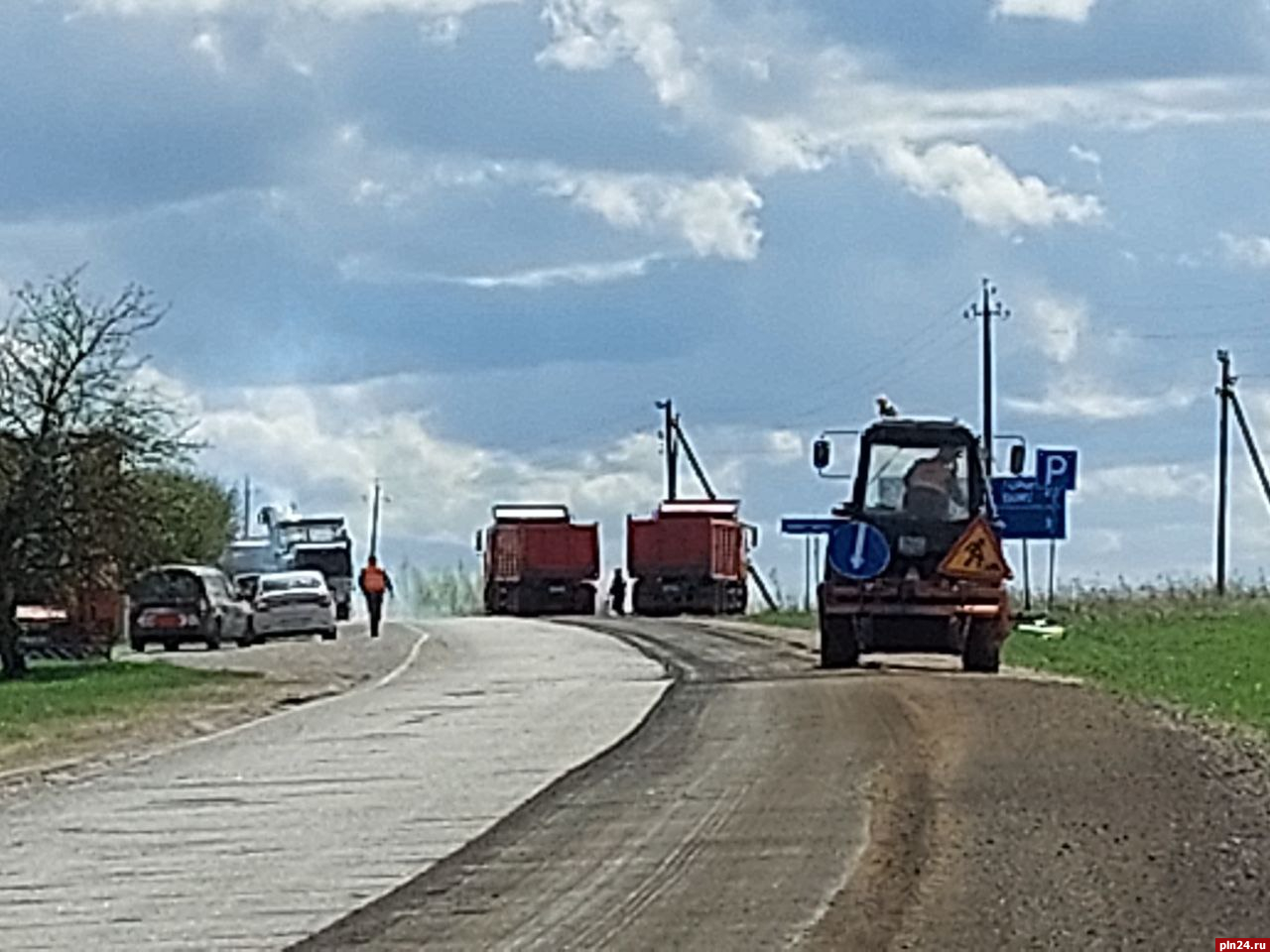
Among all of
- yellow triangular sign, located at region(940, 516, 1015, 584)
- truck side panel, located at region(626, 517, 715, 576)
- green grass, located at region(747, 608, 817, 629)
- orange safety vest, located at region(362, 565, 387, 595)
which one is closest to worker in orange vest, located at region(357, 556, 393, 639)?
orange safety vest, located at region(362, 565, 387, 595)

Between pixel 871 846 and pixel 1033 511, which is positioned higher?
pixel 1033 511

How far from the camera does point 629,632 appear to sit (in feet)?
167

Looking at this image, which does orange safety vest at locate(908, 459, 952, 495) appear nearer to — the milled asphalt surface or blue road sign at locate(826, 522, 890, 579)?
blue road sign at locate(826, 522, 890, 579)

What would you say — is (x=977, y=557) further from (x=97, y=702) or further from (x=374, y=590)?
(x=374, y=590)

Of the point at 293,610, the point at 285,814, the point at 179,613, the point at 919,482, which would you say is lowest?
the point at 285,814

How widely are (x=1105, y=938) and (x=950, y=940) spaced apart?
0.66 metres

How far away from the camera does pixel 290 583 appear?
185 ft

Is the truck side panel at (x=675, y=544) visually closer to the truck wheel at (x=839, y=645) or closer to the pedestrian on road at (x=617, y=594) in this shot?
the pedestrian on road at (x=617, y=594)

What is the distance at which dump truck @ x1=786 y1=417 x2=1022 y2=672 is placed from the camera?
34.1m

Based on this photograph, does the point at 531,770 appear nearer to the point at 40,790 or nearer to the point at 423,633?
the point at 40,790

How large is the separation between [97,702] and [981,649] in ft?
34.2

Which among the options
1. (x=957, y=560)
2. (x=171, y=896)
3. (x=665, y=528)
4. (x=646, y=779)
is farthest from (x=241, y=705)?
(x=665, y=528)

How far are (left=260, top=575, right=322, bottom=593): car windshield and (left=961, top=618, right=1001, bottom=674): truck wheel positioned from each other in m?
23.6

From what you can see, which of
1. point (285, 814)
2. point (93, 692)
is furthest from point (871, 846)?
point (93, 692)
